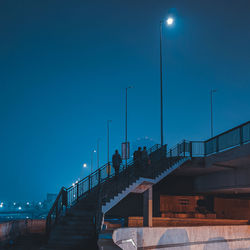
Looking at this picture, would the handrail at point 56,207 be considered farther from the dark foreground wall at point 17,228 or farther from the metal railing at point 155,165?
the dark foreground wall at point 17,228

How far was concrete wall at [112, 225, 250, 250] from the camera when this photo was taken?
27.2 feet

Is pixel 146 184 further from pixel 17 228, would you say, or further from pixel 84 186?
pixel 17 228

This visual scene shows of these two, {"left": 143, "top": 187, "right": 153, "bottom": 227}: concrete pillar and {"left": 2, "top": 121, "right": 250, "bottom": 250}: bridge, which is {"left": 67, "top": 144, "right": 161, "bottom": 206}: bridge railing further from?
{"left": 143, "top": 187, "right": 153, "bottom": 227}: concrete pillar

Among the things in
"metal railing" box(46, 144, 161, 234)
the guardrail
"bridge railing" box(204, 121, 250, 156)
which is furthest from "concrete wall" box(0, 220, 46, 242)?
"bridge railing" box(204, 121, 250, 156)

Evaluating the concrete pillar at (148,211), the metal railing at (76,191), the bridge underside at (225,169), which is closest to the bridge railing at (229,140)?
the bridge underside at (225,169)

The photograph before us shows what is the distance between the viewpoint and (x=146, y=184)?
2078cm

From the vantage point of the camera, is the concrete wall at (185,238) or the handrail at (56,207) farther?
the handrail at (56,207)

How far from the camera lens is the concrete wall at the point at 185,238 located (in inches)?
327

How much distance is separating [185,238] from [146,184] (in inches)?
438

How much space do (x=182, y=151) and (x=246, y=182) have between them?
546 cm

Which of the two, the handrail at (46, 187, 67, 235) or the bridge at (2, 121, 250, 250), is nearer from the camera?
the bridge at (2, 121, 250, 250)

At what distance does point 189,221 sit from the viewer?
23812mm

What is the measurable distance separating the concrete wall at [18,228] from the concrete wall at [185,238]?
7.90 m

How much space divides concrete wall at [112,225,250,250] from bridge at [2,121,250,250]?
410 centimetres
